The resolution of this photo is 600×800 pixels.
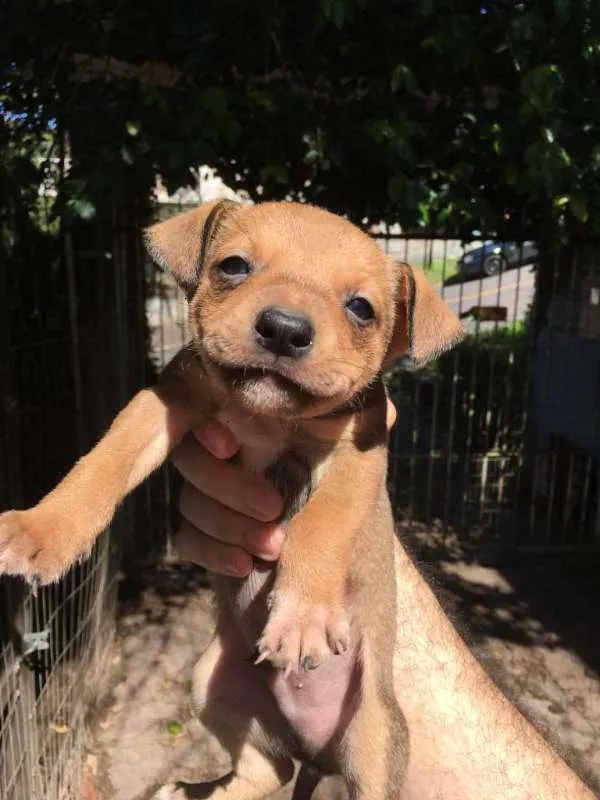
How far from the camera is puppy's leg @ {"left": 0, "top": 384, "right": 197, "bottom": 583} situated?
200 cm

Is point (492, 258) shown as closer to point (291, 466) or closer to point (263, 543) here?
point (291, 466)

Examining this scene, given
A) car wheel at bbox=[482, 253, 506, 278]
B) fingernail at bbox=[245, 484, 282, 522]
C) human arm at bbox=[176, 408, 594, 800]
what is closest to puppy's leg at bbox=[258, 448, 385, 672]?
fingernail at bbox=[245, 484, 282, 522]

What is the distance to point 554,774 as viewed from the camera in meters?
2.70

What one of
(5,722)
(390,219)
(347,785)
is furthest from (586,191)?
(5,722)

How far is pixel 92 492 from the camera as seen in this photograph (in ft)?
7.19

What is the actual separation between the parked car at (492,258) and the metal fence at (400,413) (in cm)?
2

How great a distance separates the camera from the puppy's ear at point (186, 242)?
2529 mm

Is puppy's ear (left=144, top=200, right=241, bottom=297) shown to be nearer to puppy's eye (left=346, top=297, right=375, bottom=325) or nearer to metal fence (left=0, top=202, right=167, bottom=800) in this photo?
puppy's eye (left=346, top=297, right=375, bottom=325)

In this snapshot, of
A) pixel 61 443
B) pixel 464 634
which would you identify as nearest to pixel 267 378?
pixel 464 634

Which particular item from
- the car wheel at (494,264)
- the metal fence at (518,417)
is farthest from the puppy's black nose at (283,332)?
the car wheel at (494,264)

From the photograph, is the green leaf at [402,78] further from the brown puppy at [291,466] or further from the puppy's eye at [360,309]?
the puppy's eye at [360,309]

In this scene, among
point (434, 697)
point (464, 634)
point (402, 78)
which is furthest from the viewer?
point (402, 78)

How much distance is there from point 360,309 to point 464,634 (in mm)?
1861

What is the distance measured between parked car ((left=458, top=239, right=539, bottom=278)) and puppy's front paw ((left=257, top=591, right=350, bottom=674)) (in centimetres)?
608
